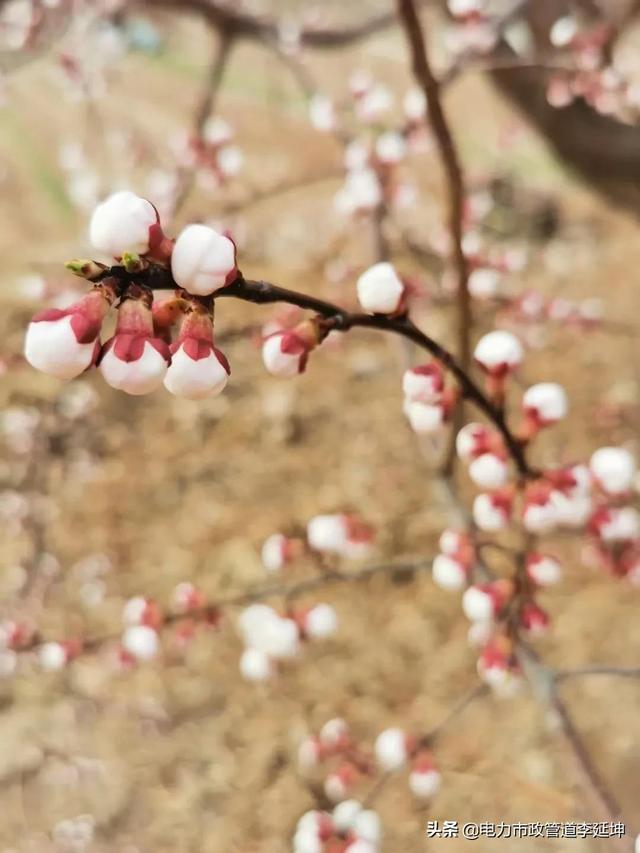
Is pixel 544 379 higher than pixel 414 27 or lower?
higher

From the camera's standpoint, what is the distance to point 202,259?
323mm

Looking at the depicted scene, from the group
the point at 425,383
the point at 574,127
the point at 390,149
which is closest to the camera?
the point at 425,383

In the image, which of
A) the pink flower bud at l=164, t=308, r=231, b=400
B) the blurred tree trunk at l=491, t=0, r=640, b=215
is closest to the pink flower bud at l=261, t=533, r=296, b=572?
the pink flower bud at l=164, t=308, r=231, b=400

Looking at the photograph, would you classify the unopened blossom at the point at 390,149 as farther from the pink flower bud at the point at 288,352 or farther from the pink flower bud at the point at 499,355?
the pink flower bud at the point at 288,352

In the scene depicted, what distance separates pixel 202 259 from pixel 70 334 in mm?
66

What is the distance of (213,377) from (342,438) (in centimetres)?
124

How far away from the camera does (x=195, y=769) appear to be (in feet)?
3.54

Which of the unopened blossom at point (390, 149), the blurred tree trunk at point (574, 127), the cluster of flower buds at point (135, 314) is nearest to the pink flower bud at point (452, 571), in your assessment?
the cluster of flower buds at point (135, 314)

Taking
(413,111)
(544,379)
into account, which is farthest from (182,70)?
(544,379)

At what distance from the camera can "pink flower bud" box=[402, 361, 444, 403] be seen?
0.53m

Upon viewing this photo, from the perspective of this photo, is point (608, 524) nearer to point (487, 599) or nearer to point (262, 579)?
point (487, 599)

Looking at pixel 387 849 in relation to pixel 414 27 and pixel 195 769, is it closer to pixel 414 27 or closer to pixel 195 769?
pixel 195 769

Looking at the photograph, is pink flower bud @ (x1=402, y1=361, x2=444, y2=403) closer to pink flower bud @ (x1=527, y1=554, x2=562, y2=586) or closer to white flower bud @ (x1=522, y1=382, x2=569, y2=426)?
white flower bud @ (x1=522, y1=382, x2=569, y2=426)

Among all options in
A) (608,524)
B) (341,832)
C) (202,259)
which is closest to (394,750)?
(341,832)
